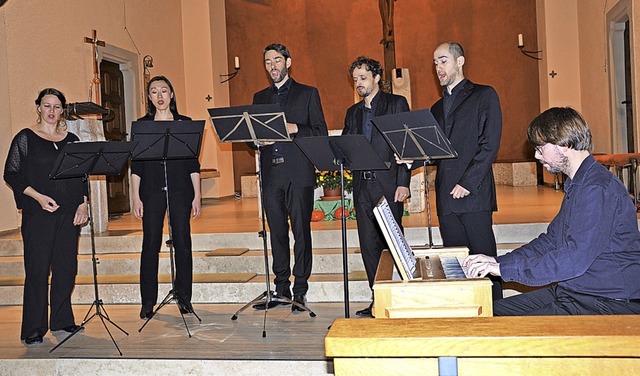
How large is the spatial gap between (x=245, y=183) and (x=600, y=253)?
31.2ft

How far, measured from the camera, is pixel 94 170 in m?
4.02

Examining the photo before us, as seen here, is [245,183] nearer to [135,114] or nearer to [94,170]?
[135,114]

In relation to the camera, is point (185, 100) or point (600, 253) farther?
point (185, 100)

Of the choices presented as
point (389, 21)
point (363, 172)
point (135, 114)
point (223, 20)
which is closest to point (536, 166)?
point (389, 21)

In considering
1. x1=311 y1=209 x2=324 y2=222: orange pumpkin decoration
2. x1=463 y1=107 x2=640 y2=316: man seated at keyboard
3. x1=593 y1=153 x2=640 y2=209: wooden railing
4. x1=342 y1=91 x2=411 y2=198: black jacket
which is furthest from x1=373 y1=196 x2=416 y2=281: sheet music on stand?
x1=593 y1=153 x2=640 y2=209: wooden railing

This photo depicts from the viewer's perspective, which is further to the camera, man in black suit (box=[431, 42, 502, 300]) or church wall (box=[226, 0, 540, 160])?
church wall (box=[226, 0, 540, 160])

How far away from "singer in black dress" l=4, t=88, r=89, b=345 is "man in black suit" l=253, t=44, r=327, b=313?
1208 millimetres

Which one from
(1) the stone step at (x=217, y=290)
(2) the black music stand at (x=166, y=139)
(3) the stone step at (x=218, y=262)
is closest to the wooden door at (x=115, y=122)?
(3) the stone step at (x=218, y=262)

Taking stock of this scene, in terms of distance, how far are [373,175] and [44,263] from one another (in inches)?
81.2

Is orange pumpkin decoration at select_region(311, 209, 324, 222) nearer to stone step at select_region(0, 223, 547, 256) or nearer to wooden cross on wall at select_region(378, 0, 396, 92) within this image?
stone step at select_region(0, 223, 547, 256)

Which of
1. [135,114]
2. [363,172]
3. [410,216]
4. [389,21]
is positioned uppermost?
[389,21]

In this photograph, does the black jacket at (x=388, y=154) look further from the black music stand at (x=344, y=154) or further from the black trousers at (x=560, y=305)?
the black trousers at (x=560, y=305)

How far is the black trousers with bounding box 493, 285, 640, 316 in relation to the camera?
7.64 feet

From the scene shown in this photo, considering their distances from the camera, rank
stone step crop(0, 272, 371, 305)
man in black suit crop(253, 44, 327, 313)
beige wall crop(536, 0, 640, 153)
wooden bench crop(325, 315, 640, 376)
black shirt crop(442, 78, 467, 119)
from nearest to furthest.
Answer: wooden bench crop(325, 315, 640, 376)
black shirt crop(442, 78, 467, 119)
man in black suit crop(253, 44, 327, 313)
stone step crop(0, 272, 371, 305)
beige wall crop(536, 0, 640, 153)
